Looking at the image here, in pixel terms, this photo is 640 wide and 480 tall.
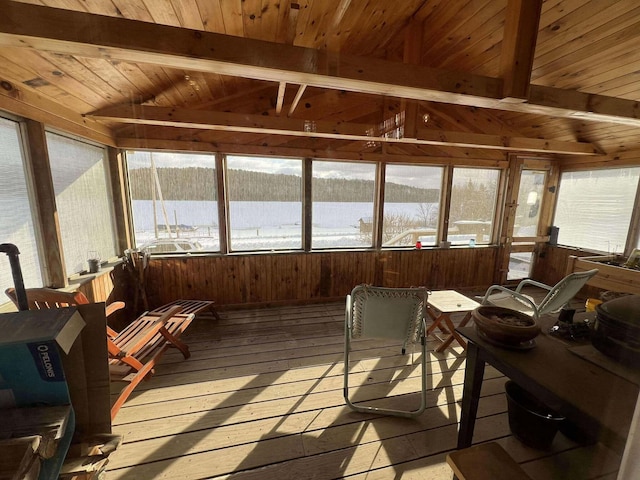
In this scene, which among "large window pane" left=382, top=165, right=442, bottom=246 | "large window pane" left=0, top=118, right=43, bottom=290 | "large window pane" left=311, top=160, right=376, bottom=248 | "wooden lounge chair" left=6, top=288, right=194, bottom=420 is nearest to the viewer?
"wooden lounge chair" left=6, top=288, right=194, bottom=420

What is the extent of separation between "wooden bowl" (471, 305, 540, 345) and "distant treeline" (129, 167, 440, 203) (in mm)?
2581

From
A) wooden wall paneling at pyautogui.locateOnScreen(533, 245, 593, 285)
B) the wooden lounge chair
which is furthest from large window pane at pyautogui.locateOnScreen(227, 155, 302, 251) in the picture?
wooden wall paneling at pyautogui.locateOnScreen(533, 245, 593, 285)

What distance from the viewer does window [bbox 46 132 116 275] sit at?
220cm

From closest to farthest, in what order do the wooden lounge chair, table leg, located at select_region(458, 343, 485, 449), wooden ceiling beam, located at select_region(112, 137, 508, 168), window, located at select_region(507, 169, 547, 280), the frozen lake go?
table leg, located at select_region(458, 343, 485, 449) → the wooden lounge chair → wooden ceiling beam, located at select_region(112, 137, 508, 168) → the frozen lake → window, located at select_region(507, 169, 547, 280)

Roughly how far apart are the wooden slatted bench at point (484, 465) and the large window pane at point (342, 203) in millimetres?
2851

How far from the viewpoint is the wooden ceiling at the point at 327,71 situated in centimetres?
137

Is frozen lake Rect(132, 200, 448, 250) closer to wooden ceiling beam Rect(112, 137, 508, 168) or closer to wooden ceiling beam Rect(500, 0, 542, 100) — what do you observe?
wooden ceiling beam Rect(112, 137, 508, 168)

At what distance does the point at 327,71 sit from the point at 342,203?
2247 millimetres

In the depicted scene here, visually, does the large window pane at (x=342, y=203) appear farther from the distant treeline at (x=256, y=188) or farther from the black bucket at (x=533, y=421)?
the black bucket at (x=533, y=421)

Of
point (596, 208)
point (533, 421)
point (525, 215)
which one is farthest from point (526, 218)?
point (533, 421)

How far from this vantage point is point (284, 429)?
163 centimetres

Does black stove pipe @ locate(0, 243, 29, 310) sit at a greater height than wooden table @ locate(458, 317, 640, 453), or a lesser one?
greater

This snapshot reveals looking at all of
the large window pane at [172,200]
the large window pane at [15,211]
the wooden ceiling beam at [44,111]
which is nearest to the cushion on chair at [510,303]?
the large window pane at [172,200]

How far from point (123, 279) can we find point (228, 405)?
2053 millimetres
